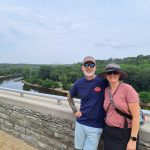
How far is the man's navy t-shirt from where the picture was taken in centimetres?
310

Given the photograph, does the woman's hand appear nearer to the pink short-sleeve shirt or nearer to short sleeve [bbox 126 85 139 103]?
the pink short-sleeve shirt

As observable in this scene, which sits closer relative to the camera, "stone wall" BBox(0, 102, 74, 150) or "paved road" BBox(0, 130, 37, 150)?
"stone wall" BBox(0, 102, 74, 150)

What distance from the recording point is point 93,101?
10.2ft

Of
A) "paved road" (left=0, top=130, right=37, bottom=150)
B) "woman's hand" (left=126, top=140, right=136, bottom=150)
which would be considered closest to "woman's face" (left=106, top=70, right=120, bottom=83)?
"woman's hand" (left=126, top=140, right=136, bottom=150)

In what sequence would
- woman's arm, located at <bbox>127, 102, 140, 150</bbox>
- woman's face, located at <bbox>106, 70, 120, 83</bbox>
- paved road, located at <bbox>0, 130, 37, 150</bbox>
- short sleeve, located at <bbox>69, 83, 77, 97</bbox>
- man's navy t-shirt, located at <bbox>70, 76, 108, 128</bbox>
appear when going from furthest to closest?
1. paved road, located at <bbox>0, 130, 37, 150</bbox>
2. short sleeve, located at <bbox>69, 83, 77, 97</bbox>
3. man's navy t-shirt, located at <bbox>70, 76, 108, 128</bbox>
4. woman's face, located at <bbox>106, 70, 120, 83</bbox>
5. woman's arm, located at <bbox>127, 102, 140, 150</bbox>

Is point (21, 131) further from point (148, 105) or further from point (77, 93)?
point (148, 105)

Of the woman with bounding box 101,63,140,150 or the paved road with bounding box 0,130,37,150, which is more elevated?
the woman with bounding box 101,63,140,150

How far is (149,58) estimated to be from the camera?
2864 inches

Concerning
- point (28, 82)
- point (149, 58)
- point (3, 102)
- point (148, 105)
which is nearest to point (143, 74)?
point (148, 105)

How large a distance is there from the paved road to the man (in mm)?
2229

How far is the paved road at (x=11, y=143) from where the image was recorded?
5.12 meters

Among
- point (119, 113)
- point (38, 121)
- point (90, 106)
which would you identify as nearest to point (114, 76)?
point (119, 113)

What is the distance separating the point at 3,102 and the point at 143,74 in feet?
145

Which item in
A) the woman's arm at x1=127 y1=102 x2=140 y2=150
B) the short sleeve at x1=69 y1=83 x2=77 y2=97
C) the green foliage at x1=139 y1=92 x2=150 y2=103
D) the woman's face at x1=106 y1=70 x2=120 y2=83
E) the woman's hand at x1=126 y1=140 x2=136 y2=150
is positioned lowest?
the green foliage at x1=139 y1=92 x2=150 y2=103
